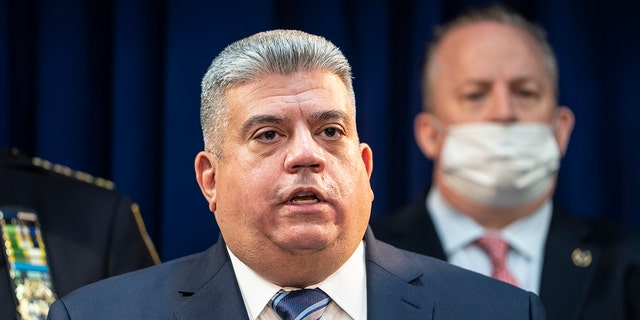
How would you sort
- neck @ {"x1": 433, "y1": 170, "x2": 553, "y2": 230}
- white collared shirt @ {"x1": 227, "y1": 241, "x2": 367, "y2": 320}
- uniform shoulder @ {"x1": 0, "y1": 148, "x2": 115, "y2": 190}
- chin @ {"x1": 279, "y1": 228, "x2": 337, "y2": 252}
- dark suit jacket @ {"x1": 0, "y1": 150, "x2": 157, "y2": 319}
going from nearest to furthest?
1. chin @ {"x1": 279, "y1": 228, "x2": 337, "y2": 252}
2. white collared shirt @ {"x1": 227, "y1": 241, "x2": 367, "y2": 320}
3. dark suit jacket @ {"x1": 0, "y1": 150, "x2": 157, "y2": 319}
4. uniform shoulder @ {"x1": 0, "y1": 148, "x2": 115, "y2": 190}
5. neck @ {"x1": 433, "y1": 170, "x2": 553, "y2": 230}

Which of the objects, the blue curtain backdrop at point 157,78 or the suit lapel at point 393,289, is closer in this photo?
the suit lapel at point 393,289

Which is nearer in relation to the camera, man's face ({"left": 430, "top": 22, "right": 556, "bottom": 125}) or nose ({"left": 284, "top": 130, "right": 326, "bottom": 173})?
nose ({"left": 284, "top": 130, "right": 326, "bottom": 173})

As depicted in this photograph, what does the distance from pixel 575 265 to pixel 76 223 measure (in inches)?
59.7

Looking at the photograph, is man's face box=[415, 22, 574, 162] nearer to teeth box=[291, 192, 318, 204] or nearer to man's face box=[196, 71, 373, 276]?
man's face box=[196, 71, 373, 276]

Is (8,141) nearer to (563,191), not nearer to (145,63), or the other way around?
(145,63)

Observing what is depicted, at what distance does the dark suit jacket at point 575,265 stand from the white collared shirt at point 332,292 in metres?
1.16

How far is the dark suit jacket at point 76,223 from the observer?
322cm

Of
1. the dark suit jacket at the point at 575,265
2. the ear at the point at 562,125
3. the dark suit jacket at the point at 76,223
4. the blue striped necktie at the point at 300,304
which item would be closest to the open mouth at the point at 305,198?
the blue striped necktie at the point at 300,304

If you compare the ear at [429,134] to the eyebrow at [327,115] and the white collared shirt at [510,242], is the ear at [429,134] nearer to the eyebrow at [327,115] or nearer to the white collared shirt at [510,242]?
the white collared shirt at [510,242]

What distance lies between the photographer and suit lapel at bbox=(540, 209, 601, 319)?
12.2 ft

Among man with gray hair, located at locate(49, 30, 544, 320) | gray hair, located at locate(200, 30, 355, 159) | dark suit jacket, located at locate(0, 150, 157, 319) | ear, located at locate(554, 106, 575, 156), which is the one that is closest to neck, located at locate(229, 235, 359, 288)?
man with gray hair, located at locate(49, 30, 544, 320)

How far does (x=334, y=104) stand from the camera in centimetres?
263

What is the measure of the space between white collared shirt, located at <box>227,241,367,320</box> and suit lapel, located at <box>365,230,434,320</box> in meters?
0.02

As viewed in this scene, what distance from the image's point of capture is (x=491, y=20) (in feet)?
13.8
